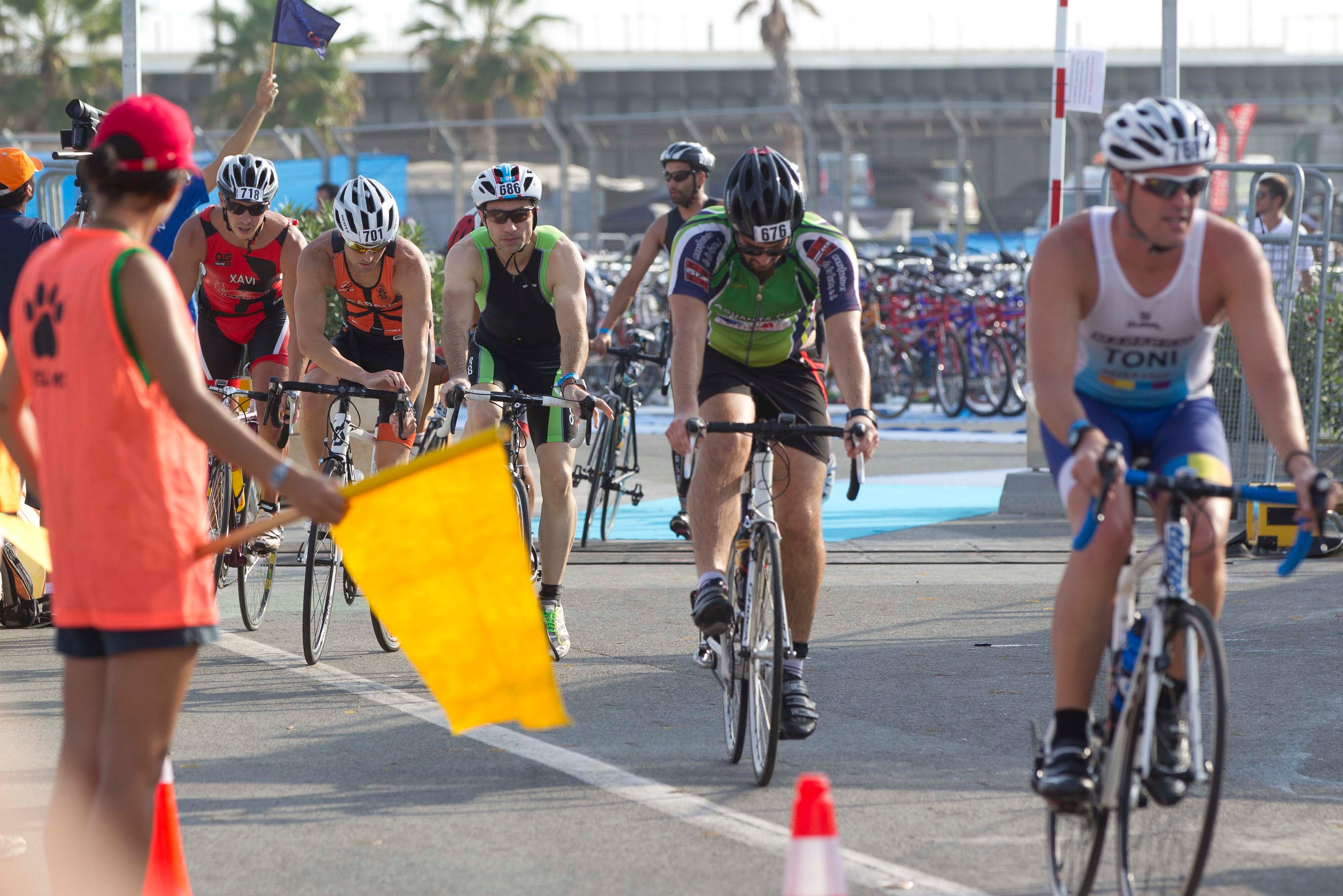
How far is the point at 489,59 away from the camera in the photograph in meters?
46.8

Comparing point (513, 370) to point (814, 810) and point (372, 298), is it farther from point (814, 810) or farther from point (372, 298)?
point (814, 810)

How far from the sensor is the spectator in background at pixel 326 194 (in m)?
17.1

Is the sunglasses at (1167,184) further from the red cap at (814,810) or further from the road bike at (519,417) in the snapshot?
the road bike at (519,417)

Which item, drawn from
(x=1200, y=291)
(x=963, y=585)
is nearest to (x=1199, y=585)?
(x=1200, y=291)

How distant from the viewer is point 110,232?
11.9 ft

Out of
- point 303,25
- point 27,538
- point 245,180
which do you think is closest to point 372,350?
point 245,180

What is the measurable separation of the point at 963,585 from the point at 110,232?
21.5ft

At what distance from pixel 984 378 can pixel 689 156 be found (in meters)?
9.66

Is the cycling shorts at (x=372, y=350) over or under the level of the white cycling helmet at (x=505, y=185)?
under

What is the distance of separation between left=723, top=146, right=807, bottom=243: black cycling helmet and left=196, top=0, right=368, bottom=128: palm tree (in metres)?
36.1

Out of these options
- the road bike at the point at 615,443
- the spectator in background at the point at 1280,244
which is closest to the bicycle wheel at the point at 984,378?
the spectator in background at the point at 1280,244

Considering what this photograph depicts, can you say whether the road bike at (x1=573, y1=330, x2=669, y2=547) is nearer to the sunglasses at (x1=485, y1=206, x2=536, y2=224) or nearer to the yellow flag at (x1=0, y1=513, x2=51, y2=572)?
the sunglasses at (x1=485, y1=206, x2=536, y2=224)

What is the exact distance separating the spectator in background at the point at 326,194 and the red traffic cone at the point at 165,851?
1298 centimetres

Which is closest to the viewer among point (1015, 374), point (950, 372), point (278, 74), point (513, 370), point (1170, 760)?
point (1170, 760)
